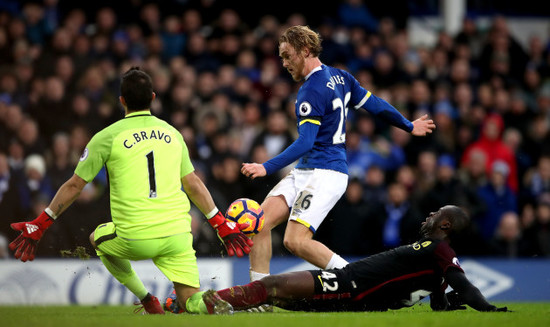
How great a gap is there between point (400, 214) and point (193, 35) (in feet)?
16.6

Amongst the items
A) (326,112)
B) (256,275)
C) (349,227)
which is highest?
(326,112)

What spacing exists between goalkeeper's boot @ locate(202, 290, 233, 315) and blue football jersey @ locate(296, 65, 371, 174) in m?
1.74

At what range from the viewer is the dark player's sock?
6812 mm

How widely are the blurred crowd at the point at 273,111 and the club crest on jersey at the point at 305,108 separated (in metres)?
4.18

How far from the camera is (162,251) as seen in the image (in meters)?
6.73

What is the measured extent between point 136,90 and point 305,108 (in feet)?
5.14

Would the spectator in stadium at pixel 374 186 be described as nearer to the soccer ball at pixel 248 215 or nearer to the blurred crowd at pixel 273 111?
the blurred crowd at pixel 273 111

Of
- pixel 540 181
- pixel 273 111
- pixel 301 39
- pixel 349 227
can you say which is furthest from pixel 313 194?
pixel 540 181

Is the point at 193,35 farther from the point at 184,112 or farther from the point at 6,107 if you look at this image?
the point at 6,107

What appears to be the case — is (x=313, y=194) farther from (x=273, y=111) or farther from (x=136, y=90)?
(x=273, y=111)

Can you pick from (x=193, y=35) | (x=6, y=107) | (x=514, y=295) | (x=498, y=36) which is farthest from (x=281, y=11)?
(x=514, y=295)

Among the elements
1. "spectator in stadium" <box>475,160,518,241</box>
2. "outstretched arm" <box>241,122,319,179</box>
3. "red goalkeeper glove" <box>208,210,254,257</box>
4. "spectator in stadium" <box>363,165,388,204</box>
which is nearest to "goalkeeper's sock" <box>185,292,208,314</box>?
"red goalkeeper glove" <box>208,210,254,257</box>

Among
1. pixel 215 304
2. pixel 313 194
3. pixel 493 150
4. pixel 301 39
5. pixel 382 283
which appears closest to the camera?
pixel 215 304

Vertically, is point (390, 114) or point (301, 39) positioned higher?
point (301, 39)
